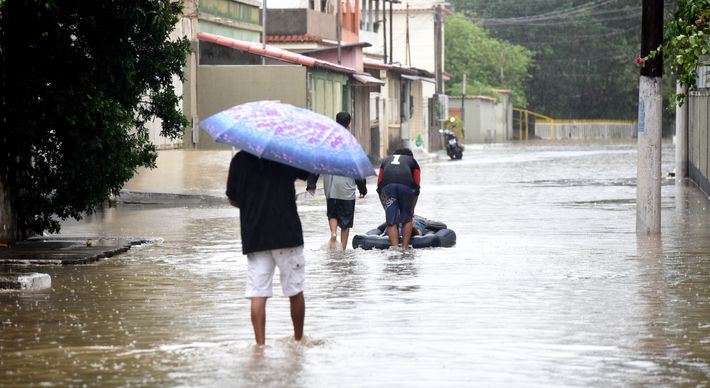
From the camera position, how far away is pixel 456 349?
31.8ft

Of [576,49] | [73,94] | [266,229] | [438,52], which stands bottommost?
[266,229]

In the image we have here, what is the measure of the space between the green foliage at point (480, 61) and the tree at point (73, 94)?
265 ft

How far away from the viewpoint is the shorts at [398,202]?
17.5m

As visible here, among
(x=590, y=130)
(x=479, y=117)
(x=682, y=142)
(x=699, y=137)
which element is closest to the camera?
(x=699, y=137)

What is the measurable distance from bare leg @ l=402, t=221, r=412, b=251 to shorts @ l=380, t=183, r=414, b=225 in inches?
3.7

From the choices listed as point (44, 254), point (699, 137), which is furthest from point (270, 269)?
point (699, 137)

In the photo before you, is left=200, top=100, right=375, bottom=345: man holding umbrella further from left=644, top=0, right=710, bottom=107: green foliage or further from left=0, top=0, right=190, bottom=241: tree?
left=0, top=0, right=190, bottom=241: tree

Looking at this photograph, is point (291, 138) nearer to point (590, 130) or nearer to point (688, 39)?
point (688, 39)

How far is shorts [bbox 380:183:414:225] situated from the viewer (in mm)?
17547

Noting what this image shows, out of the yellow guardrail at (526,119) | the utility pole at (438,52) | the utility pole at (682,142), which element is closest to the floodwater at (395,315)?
the utility pole at (682,142)

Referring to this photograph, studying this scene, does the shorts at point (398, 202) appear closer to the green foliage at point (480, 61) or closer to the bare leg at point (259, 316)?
the bare leg at point (259, 316)

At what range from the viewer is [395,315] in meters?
11.5

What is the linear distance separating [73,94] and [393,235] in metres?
4.26

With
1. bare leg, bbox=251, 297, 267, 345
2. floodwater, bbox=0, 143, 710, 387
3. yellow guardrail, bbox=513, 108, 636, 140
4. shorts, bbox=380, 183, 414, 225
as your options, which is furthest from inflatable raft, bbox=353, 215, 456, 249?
yellow guardrail, bbox=513, 108, 636, 140
